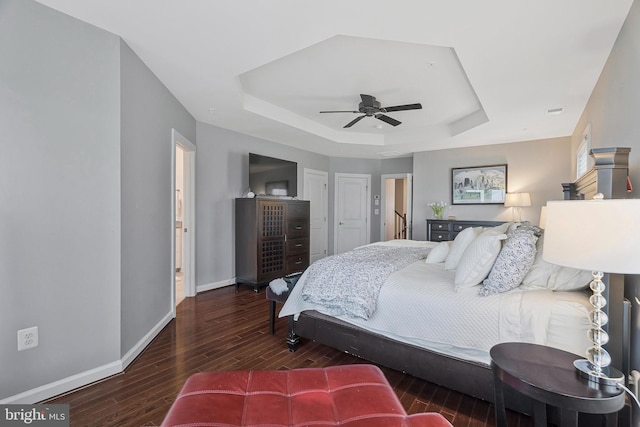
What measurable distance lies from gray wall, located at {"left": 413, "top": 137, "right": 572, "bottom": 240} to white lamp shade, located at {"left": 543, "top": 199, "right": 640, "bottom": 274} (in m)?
4.49

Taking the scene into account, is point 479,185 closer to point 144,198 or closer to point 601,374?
point 601,374

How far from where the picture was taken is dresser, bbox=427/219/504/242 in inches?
202

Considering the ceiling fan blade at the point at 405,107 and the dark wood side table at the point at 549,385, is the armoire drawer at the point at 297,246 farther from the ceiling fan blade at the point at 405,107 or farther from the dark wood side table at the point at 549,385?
the dark wood side table at the point at 549,385

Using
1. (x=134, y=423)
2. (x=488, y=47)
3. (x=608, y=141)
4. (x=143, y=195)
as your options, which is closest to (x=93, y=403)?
(x=134, y=423)

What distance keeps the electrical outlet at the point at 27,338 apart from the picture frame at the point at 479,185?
227 inches

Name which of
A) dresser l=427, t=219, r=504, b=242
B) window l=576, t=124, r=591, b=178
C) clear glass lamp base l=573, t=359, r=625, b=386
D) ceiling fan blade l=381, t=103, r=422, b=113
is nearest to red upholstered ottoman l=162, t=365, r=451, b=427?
clear glass lamp base l=573, t=359, r=625, b=386

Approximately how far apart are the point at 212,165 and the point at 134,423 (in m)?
3.38

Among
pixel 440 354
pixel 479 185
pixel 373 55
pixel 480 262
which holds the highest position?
pixel 373 55

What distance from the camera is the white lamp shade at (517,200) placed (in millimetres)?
4680

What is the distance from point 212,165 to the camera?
4.43 m

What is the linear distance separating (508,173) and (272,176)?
4003 mm

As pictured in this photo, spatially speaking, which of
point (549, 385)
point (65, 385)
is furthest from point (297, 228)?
point (549, 385)

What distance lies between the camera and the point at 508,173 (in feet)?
16.8

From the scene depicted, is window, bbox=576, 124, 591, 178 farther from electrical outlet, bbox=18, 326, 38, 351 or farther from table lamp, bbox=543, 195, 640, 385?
electrical outlet, bbox=18, 326, 38, 351
